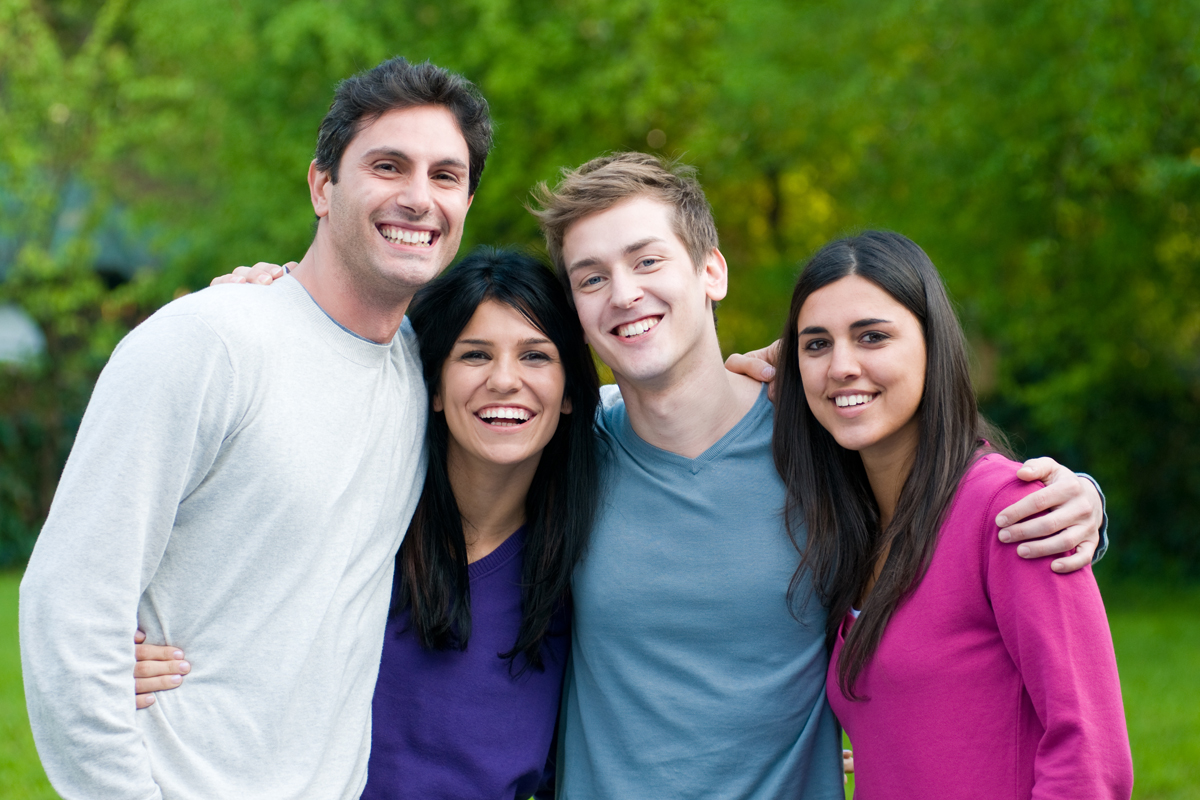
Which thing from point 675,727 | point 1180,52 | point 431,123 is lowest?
point 675,727

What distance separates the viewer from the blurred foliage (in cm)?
831

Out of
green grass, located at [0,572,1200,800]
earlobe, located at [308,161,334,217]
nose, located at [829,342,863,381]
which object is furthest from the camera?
green grass, located at [0,572,1200,800]

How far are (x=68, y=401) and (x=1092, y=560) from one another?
534 inches

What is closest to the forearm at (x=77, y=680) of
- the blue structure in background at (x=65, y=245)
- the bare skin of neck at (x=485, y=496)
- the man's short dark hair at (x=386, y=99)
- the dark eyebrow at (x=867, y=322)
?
the bare skin of neck at (x=485, y=496)

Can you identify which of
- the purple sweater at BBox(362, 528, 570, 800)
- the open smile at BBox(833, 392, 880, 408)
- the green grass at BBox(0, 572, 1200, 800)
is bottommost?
the green grass at BBox(0, 572, 1200, 800)

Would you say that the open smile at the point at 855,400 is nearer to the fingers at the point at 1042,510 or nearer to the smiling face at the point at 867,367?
the smiling face at the point at 867,367

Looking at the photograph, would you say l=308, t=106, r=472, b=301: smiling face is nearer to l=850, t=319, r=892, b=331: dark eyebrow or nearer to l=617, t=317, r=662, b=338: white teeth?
l=617, t=317, r=662, b=338: white teeth

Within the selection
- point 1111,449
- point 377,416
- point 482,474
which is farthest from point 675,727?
point 1111,449

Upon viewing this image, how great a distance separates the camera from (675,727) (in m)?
3.00

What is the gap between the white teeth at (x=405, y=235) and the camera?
2.88 m

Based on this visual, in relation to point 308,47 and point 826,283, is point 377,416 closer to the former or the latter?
point 826,283

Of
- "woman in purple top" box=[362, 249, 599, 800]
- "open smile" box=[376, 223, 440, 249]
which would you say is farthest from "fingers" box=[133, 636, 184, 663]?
"open smile" box=[376, 223, 440, 249]

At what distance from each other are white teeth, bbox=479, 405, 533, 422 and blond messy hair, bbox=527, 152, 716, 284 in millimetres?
Result: 494

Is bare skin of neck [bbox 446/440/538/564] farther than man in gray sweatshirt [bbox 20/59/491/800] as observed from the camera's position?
Yes
